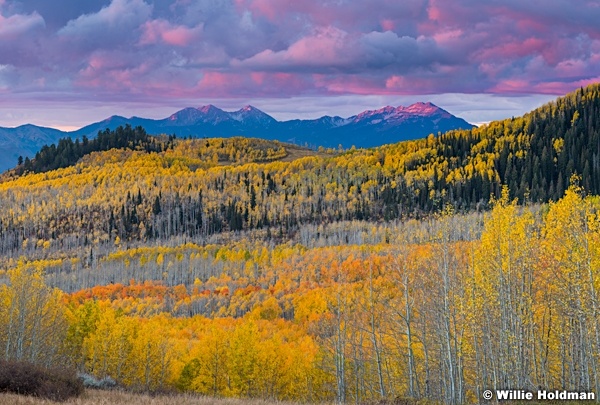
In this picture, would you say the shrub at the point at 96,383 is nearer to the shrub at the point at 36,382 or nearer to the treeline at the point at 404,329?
the treeline at the point at 404,329

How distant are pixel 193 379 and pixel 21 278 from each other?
21811 mm

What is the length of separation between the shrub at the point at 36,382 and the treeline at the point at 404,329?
18307 mm

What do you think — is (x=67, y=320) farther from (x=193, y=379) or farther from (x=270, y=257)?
(x=270, y=257)

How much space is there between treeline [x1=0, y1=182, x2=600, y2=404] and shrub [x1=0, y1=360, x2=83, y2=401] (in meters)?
18.3

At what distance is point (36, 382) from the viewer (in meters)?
25.4

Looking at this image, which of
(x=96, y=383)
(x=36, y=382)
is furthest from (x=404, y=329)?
(x=36, y=382)

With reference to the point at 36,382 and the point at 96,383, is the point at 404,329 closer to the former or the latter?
the point at 96,383

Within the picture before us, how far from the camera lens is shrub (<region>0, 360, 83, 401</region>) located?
24.7 meters

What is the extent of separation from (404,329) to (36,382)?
2889cm

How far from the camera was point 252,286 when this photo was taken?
502 ft

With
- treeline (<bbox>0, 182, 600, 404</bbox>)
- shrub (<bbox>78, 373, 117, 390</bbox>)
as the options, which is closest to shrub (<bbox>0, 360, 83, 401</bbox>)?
shrub (<bbox>78, 373, 117, 390</bbox>)


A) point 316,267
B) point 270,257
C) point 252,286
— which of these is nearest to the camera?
point 252,286

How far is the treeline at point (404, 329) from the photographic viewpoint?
34344 mm

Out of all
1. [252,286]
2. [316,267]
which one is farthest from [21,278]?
[316,267]
